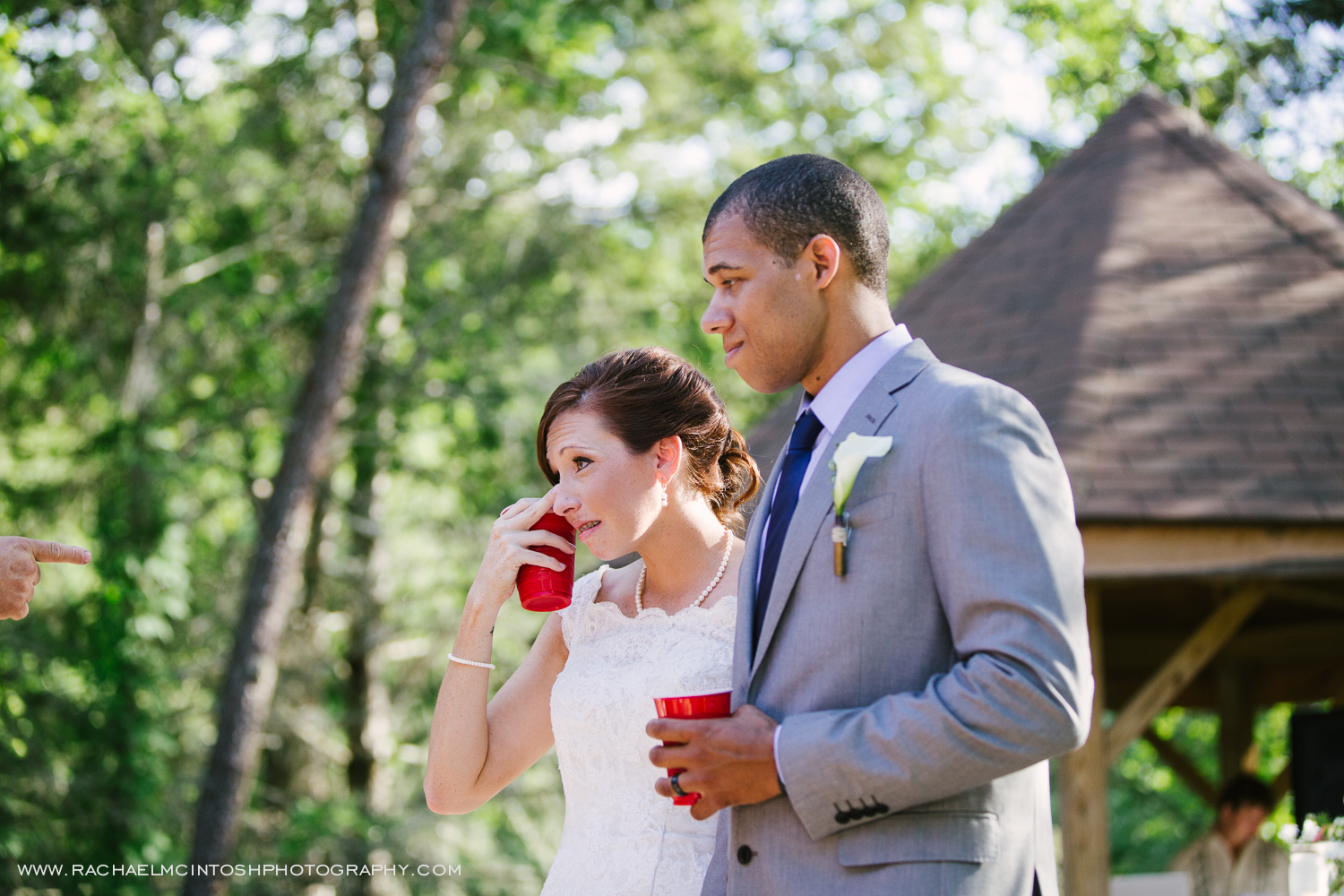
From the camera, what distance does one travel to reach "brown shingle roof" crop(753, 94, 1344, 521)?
7000 millimetres

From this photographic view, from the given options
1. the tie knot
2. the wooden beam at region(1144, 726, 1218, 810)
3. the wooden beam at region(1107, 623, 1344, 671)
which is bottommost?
the wooden beam at region(1144, 726, 1218, 810)

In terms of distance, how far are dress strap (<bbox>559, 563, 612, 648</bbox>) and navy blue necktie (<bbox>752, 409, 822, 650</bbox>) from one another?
1.21 metres

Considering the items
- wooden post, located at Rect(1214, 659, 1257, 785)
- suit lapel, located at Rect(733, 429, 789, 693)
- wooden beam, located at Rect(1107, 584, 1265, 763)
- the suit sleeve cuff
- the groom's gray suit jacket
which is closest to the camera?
the groom's gray suit jacket

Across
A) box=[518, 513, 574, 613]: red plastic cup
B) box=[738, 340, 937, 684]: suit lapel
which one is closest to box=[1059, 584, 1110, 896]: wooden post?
box=[518, 513, 574, 613]: red plastic cup

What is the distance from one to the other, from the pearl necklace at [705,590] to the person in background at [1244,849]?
6.85 metres

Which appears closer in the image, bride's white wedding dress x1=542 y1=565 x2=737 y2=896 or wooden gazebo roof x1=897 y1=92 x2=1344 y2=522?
bride's white wedding dress x1=542 y1=565 x2=737 y2=896

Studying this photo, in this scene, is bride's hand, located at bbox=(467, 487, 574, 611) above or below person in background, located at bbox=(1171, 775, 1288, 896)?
above

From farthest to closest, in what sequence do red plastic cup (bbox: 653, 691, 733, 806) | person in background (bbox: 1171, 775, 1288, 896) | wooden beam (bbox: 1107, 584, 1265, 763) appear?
1. person in background (bbox: 1171, 775, 1288, 896)
2. wooden beam (bbox: 1107, 584, 1265, 763)
3. red plastic cup (bbox: 653, 691, 733, 806)

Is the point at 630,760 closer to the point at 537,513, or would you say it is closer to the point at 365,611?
the point at 537,513

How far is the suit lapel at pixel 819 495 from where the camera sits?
219 centimetres

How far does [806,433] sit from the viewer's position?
242 cm

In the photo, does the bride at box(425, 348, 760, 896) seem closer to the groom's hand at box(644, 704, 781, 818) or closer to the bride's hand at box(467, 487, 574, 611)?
the bride's hand at box(467, 487, 574, 611)

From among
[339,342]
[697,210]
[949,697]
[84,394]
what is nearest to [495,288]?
[697,210]

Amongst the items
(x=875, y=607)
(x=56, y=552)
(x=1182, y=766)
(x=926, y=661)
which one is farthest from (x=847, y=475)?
(x=1182, y=766)
